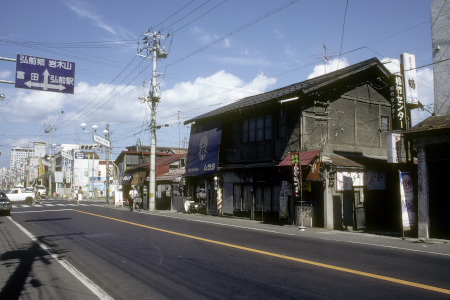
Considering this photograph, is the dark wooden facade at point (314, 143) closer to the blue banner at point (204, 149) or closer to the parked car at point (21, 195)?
the blue banner at point (204, 149)

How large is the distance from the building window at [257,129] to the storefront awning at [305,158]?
3.27 m

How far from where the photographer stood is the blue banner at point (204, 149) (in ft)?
85.6

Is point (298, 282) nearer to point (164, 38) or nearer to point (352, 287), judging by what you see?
point (352, 287)

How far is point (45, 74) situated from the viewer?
14.1 meters

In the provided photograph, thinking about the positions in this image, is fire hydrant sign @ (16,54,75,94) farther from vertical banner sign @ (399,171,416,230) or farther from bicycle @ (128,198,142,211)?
bicycle @ (128,198,142,211)

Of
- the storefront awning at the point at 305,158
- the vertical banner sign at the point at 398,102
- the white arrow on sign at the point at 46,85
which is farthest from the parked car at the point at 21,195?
the vertical banner sign at the point at 398,102

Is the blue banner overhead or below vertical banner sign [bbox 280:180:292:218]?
overhead

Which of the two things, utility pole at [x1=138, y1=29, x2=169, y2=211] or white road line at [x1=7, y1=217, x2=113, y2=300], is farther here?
utility pole at [x1=138, y1=29, x2=169, y2=211]

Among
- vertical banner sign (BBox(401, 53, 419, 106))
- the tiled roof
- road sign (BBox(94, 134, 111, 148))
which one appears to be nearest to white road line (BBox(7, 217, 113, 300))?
the tiled roof

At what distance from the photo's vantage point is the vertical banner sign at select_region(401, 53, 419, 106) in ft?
53.8

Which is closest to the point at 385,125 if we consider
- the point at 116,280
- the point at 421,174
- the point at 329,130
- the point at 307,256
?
the point at 329,130

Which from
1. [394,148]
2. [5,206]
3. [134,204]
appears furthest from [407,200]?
[5,206]

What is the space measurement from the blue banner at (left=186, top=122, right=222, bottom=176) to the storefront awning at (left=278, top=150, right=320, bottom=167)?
740 centimetres

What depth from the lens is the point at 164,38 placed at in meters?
33.4
